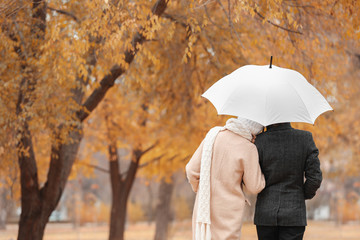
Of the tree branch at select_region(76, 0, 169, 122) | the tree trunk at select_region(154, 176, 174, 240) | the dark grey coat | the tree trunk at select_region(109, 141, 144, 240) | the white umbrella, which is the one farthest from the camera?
the tree trunk at select_region(154, 176, 174, 240)

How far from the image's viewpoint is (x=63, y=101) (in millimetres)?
7207

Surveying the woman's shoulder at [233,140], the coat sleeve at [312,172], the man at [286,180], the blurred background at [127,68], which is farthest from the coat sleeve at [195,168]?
the blurred background at [127,68]

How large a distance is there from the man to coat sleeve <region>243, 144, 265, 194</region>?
0.05 m

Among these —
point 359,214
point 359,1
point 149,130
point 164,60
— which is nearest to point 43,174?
point 149,130

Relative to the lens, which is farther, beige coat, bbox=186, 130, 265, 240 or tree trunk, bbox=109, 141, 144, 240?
tree trunk, bbox=109, 141, 144, 240

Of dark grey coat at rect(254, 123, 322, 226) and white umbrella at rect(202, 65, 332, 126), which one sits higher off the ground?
white umbrella at rect(202, 65, 332, 126)

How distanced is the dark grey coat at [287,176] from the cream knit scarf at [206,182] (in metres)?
0.19

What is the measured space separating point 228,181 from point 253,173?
0.74 ft

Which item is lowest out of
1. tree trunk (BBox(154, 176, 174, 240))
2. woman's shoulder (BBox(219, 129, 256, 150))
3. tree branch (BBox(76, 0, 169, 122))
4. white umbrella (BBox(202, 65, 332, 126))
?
tree trunk (BBox(154, 176, 174, 240))

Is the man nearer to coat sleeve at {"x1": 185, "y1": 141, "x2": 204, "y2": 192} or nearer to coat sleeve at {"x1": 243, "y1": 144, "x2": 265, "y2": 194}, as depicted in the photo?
coat sleeve at {"x1": 243, "y1": 144, "x2": 265, "y2": 194}

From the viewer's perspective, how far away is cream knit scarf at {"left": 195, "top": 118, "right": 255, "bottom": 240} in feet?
12.3

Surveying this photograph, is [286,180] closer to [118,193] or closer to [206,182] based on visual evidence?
[206,182]

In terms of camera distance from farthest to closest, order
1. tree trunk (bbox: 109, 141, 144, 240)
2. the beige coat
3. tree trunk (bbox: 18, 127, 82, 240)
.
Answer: tree trunk (bbox: 109, 141, 144, 240)
tree trunk (bbox: 18, 127, 82, 240)
the beige coat

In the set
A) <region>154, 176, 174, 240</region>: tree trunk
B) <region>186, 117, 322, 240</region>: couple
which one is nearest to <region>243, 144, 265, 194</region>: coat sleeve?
<region>186, 117, 322, 240</region>: couple
